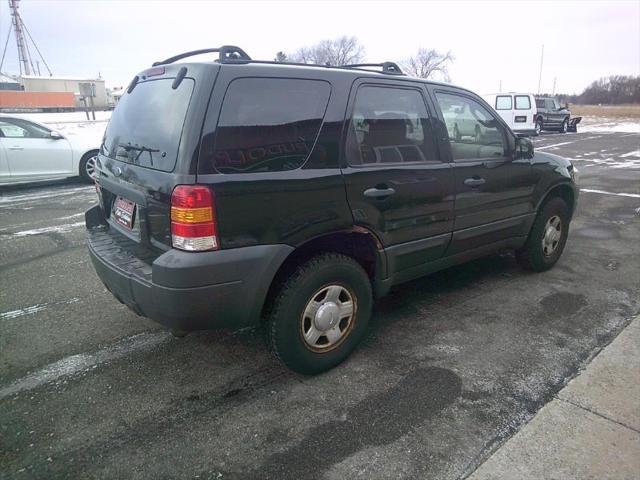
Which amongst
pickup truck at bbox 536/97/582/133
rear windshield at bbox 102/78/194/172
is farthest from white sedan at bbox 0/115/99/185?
pickup truck at bbox 536/97/582/133

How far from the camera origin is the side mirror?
3987 millimetres

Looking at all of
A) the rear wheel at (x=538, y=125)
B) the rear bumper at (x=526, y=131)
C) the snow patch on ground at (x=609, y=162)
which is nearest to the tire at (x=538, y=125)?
the rear wheel at (x=538, y=125)

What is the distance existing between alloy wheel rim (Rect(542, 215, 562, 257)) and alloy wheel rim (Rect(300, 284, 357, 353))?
2.44m

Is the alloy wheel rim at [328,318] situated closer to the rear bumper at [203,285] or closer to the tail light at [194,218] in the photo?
the rear bumper at [203,285]

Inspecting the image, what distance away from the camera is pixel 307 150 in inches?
104

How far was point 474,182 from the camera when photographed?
11.8ft

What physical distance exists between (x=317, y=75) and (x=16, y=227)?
5448mm

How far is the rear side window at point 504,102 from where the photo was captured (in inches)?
808

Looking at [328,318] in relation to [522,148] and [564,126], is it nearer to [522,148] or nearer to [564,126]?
[522,148]

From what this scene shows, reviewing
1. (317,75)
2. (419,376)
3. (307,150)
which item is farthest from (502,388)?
(317,75)

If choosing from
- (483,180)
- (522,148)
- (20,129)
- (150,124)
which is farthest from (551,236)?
(20,129)

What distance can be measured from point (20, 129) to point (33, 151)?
0.48 m

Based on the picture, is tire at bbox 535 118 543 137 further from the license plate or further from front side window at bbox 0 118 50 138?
the license plate

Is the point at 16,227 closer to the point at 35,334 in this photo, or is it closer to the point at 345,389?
the point at 35,334
